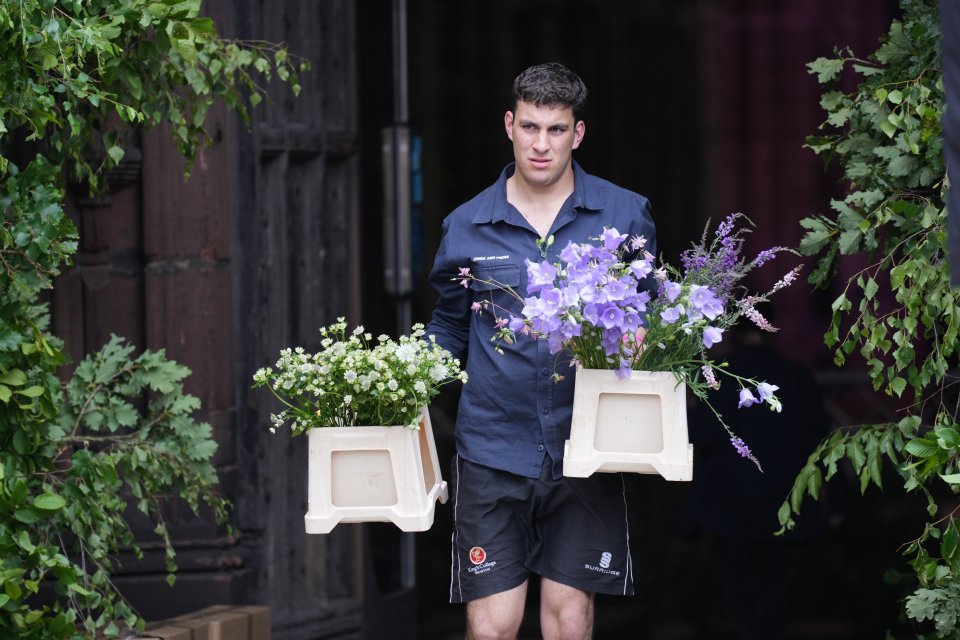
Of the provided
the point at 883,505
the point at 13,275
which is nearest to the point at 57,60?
the point at 13,275

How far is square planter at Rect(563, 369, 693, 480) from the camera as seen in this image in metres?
4.11

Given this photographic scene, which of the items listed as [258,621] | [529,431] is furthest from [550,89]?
[258,621]

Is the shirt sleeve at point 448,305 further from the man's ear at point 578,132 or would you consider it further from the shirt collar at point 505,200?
the man's ear at point 578,132

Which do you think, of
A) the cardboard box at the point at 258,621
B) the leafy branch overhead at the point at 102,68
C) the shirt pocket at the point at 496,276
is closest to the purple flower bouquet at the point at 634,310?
the shirt pocket at the point at 496,276

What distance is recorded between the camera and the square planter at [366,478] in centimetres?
418

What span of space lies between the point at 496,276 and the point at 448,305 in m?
0.28

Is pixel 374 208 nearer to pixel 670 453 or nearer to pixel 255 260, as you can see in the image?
pixel 255 260

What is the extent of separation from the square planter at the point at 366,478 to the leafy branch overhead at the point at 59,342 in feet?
2.13

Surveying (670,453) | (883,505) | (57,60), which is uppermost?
(57,60)

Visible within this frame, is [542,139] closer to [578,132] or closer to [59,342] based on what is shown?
[578,132]

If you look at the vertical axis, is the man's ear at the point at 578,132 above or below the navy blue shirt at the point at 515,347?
above

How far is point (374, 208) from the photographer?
261 inches

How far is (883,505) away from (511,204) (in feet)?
18.6

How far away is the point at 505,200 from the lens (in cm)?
452
